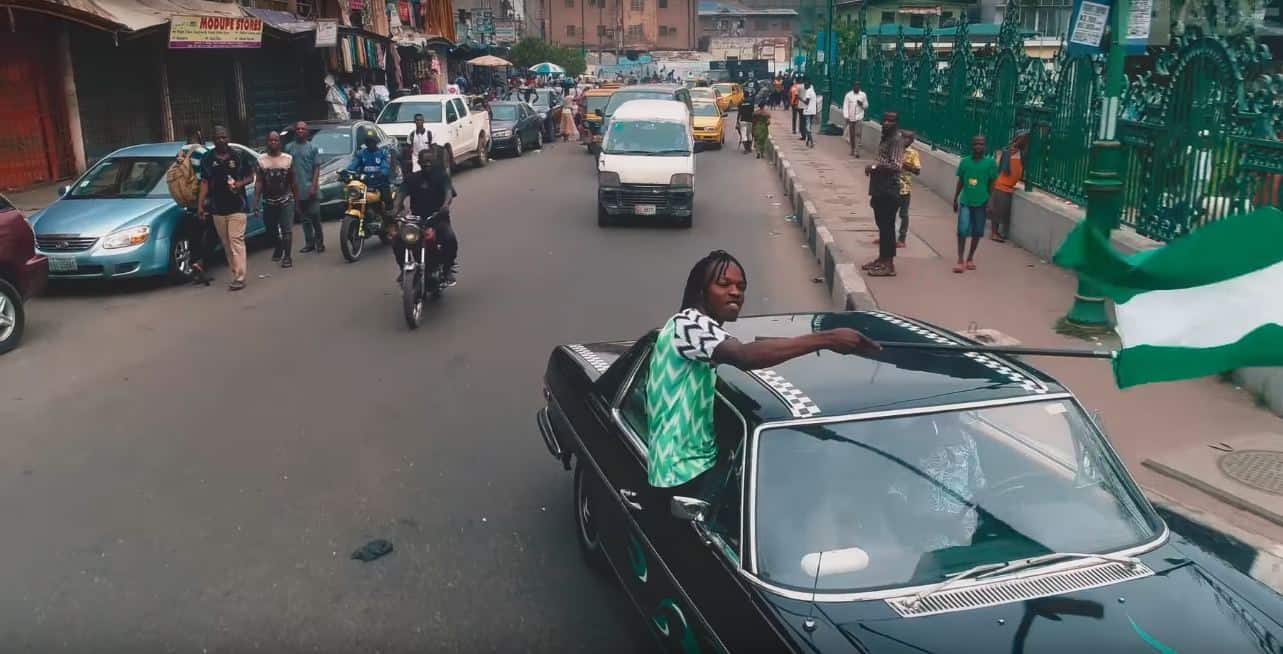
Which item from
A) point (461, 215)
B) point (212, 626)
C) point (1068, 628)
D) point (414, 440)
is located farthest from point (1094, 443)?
point (461, 215)

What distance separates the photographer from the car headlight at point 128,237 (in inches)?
446

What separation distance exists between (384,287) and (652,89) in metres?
19.5

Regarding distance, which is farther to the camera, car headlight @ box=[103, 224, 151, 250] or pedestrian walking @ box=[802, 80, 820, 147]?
pedestrian walking @ box=[802, 80, 820, 147]

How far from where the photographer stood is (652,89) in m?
30.2

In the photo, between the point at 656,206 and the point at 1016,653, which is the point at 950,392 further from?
the point at 656,206

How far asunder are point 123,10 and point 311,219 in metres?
8.59

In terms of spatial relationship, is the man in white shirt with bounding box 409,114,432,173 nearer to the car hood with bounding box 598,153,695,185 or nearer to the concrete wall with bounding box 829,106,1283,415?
the car hood with bounding box 598,153,695,185

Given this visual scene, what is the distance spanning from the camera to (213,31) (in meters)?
21.9

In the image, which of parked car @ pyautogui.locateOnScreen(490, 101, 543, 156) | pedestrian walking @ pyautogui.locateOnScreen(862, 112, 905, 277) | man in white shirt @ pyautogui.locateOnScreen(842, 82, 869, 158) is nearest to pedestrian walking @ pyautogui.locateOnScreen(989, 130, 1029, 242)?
pedestrian walking @ pyautogui.locateOnScreen(862, 112, 905, 277)

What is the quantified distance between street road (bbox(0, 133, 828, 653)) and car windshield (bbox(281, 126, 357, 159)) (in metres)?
5.38

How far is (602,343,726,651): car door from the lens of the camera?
12.0 feet

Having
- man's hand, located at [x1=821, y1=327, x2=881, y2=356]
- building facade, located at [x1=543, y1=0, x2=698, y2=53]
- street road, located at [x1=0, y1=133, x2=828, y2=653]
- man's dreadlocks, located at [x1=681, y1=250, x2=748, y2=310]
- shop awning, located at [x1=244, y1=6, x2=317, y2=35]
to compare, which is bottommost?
street road, located at [x1=0, y1=133, x2=828, y2=653]

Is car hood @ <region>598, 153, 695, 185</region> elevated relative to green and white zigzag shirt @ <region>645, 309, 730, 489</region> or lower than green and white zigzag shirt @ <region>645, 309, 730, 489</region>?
lower

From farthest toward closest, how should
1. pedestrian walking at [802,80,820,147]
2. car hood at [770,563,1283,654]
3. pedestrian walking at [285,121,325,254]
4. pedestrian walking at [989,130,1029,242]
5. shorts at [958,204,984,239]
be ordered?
1. pedestrian walking at [802,80,820,147]
2. pedestrian walking at [285,121,325,254]
3. pedestrian walking at [989,130,1029,242]
4. shorts at [958,204,984,239]
5. car hood at [770,563,1283,654]
